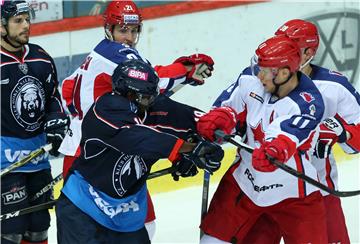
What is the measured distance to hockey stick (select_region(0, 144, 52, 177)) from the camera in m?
4.30

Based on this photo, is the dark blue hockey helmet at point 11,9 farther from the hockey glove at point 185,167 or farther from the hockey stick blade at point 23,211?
the hockey glove at point 185,167

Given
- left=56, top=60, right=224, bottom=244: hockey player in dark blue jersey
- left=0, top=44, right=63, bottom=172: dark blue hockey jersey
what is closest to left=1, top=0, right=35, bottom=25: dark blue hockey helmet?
left=0, top=44, right=63, bottom=172: dark blue hockey jersey

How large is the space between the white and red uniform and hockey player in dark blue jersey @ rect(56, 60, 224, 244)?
0.76 feet

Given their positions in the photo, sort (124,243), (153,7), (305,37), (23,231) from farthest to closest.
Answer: (153,7) → (23,231) → (305,37) → (124,243)

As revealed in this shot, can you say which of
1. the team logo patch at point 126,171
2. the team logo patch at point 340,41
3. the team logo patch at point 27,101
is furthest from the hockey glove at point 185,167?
the team logo patch at point 340,41

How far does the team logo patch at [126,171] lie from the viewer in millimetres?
3672

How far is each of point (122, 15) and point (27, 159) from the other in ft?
2.33

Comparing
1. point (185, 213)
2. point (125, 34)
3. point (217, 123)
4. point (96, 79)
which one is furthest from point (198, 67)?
point (185, 213)

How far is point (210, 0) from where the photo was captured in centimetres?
605

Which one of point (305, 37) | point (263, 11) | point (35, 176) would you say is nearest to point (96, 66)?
point (35, 176)

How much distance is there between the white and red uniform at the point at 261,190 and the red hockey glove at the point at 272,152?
18 centimetres

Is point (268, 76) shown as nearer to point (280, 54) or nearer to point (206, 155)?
point (280, 54)

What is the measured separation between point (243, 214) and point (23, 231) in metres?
0.99

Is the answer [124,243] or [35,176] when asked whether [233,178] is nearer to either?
[124,243]
